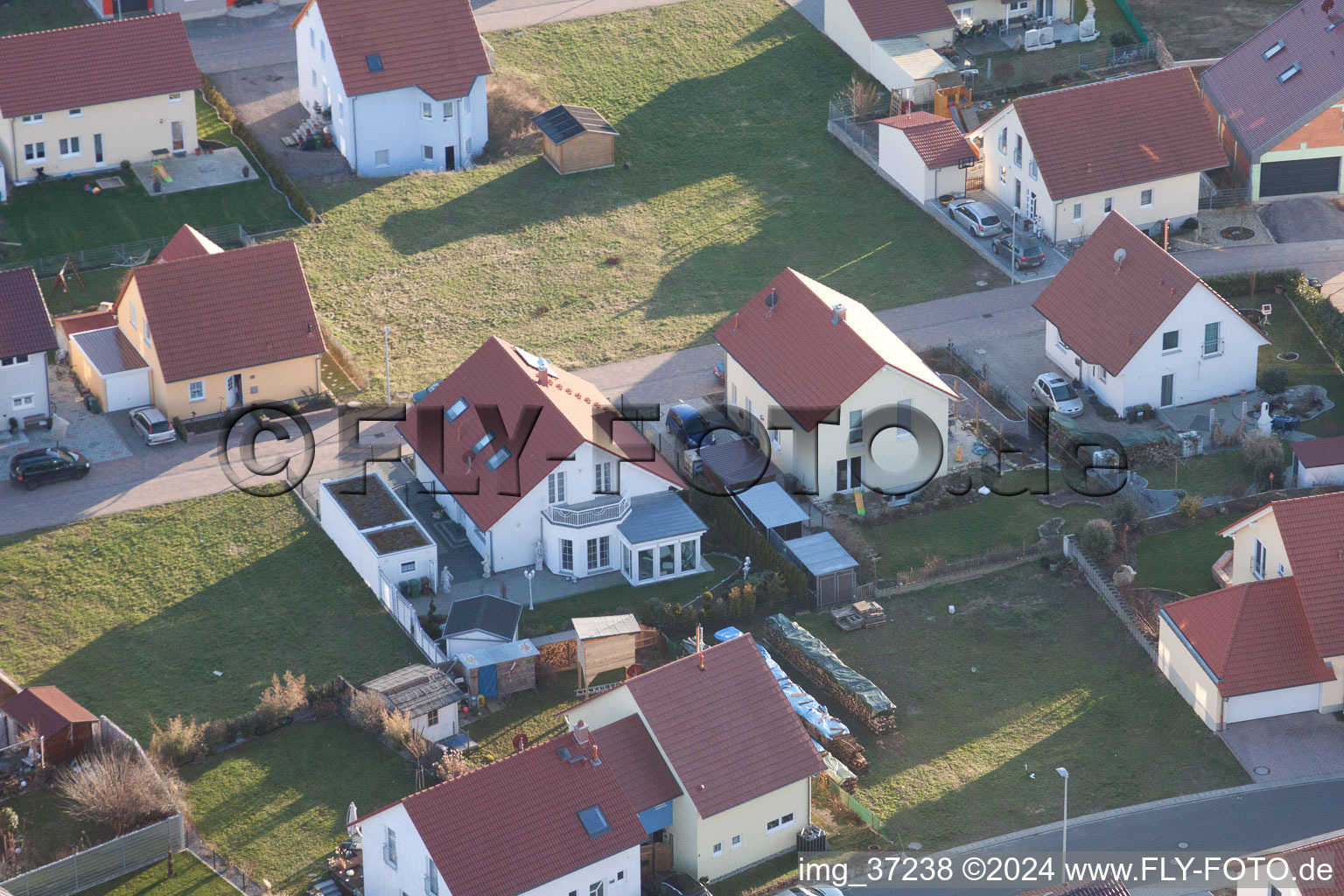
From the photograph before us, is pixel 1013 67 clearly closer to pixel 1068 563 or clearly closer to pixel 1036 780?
pixel 1068 563

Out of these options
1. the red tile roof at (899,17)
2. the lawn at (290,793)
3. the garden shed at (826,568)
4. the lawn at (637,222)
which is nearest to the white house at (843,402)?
the garden shed at (826,568)

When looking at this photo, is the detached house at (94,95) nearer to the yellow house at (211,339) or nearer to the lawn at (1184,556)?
the yellow house at (211,339)

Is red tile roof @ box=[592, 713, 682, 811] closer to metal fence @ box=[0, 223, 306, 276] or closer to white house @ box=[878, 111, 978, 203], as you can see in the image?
metal fence @ box=[0, 223, 306, 276]

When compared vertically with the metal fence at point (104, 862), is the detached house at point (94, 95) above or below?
above

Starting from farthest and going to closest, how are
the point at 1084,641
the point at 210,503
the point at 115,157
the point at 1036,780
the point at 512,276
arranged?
the point at 115,157 → the point at 512,276 → the point at 210,503 → the point at 1084,641 → the point at 1036,780

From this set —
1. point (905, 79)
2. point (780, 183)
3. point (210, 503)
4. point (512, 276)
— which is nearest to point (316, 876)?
point (210, 503)

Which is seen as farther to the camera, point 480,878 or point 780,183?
point 780,183

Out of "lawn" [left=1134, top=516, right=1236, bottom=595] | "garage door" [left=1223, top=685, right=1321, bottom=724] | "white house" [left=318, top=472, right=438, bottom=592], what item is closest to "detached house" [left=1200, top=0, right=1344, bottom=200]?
"lawn" [left=1134, top=516, right=1236, bottom=595]
